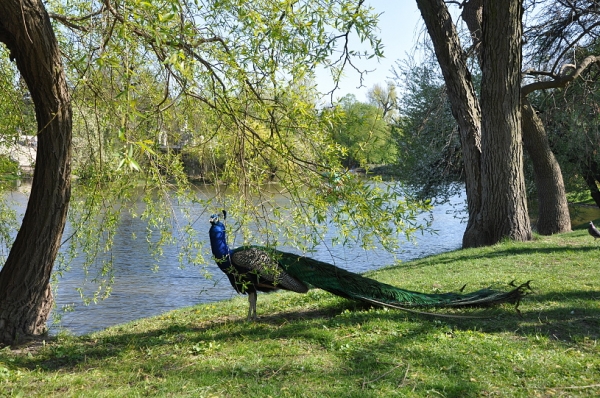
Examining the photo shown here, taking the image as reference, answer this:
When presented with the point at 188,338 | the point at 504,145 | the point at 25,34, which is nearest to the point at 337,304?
the point at 188,338

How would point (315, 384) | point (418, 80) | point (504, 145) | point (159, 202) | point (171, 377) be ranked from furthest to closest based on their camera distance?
point (418, 80) → point (504, 145) → point (159, 202) → point (171, 377) → point (315, 384)

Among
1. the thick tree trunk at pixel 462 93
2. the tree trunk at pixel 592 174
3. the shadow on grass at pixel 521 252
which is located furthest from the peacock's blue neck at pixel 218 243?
the tree trunk at pixel 592 174

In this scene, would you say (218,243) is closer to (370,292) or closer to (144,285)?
(370,292)

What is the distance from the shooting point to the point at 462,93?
1256cm

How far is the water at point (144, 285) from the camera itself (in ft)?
37.8

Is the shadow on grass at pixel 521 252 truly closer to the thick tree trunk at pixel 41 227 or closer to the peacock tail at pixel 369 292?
the peacock tail at pixel 369 292

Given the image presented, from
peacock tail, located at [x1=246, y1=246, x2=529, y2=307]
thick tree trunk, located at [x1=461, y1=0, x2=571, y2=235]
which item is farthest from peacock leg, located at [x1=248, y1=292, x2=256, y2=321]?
thick tree trunk, located at [x1=461, y1=0, x2=571, y2=235]

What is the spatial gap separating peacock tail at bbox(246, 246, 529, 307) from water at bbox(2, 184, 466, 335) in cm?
277

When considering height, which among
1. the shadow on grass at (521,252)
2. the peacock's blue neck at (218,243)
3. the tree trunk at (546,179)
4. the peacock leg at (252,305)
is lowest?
the peacock leg at (252,305)

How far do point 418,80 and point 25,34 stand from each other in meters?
17.5

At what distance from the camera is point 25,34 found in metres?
5.46

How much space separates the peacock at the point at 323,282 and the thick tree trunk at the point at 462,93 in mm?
6255

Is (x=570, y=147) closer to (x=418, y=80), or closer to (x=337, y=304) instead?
(x=418, y=80)

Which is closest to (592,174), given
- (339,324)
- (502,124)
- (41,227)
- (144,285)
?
(502,124)
